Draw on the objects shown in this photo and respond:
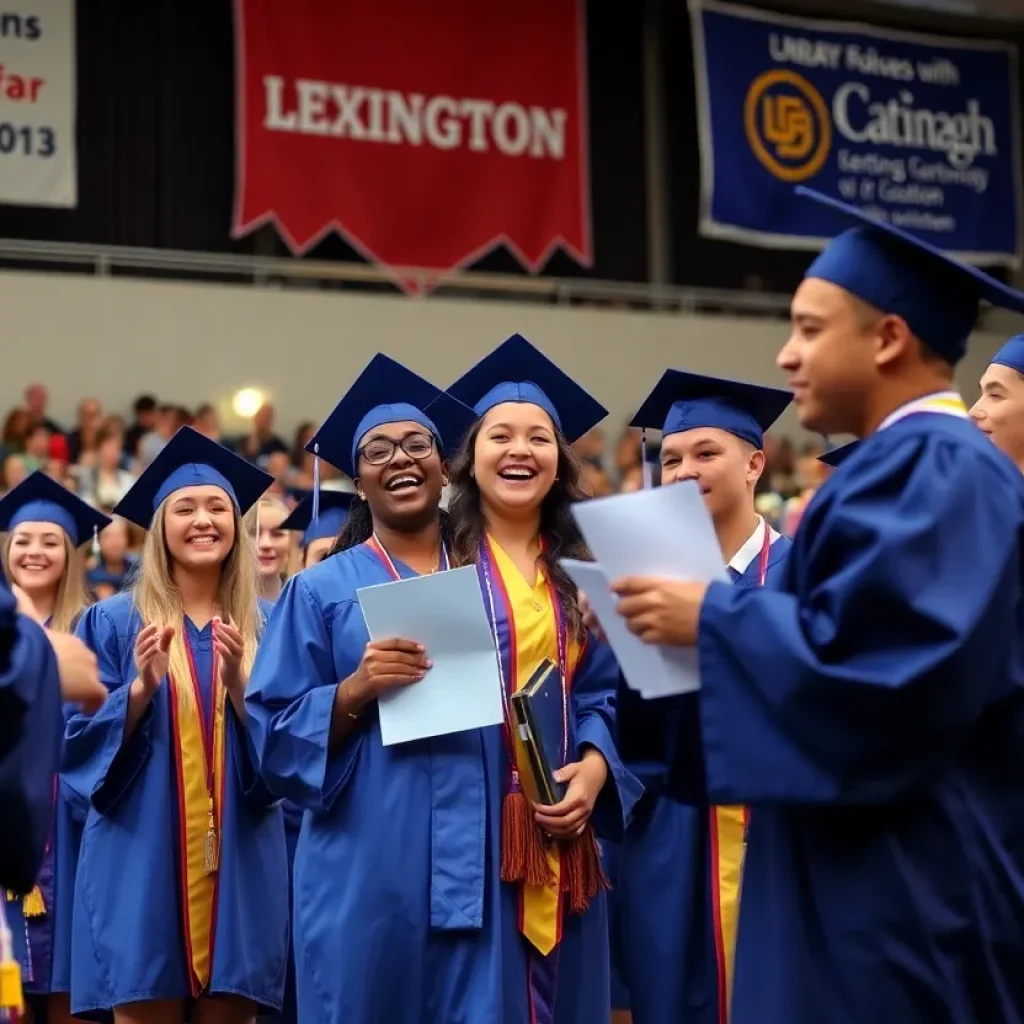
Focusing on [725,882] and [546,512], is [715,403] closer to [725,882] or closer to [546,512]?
[546,512]

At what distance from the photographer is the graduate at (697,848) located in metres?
4.25

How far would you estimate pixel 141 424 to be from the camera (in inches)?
541

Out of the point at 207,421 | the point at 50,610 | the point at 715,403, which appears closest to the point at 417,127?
the point at 207,421

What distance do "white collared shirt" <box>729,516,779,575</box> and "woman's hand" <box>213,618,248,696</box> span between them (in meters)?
1.45

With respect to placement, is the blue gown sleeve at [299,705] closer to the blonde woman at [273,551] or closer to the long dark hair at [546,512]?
the long dark hair at [546,512]

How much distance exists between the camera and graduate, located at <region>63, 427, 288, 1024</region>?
16.7ft

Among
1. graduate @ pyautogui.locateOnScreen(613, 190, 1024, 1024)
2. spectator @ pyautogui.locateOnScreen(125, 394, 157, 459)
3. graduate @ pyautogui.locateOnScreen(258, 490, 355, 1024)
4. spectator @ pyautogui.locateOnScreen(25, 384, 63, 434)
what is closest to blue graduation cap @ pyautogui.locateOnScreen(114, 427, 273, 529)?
graduate @ pyautogui.locateOnScreen(258, 490, 355, 1024)

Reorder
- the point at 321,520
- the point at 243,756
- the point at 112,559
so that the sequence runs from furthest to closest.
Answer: the point at 112,559 < the point at 321,520 < the point at 243,756

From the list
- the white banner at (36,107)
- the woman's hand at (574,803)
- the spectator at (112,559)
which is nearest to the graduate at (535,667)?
the woman's hand at (574,803)

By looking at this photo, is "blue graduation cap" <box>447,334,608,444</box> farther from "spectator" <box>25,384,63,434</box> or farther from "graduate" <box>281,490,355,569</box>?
"spectator" <box>25,384,63,434</box>

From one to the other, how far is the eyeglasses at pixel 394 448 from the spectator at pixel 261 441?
841 cm

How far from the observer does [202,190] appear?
16.3 metres

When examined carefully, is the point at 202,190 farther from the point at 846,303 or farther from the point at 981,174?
the point at 846,303

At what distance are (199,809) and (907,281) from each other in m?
3.07
